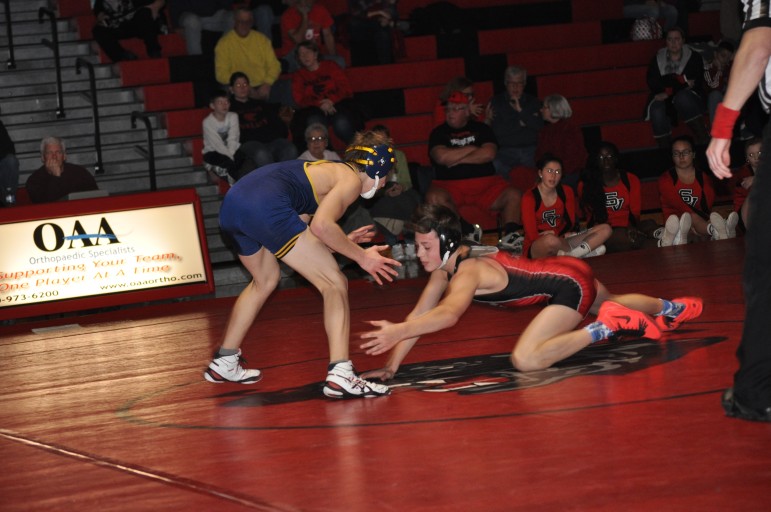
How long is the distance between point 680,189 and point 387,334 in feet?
20.6

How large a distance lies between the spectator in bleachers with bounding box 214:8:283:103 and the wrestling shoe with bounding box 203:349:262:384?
18.9ft

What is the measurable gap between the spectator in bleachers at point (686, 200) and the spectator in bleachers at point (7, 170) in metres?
5.39

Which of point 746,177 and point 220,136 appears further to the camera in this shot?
point 220,136

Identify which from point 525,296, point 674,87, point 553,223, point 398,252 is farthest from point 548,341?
point 674,87

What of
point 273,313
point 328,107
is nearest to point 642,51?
point 328,107

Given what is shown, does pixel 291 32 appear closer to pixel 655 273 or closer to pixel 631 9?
pixel 631 9

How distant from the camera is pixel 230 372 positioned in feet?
16.2

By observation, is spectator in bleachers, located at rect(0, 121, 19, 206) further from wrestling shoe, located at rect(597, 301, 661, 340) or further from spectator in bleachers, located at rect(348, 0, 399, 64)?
wrestling shoe, located at rect(597, 301, 661, 340)

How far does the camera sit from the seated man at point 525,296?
173 inches

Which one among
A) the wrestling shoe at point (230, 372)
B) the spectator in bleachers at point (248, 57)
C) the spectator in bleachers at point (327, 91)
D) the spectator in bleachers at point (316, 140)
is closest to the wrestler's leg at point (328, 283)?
the wrestling shoe at point (230, 372)

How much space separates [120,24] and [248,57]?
1397mm

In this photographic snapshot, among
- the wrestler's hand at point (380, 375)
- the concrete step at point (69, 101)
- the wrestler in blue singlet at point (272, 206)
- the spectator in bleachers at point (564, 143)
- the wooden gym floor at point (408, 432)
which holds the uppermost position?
the concrete step at point (69, 101)

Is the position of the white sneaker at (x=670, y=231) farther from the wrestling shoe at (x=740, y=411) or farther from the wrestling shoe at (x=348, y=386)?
the wrestling shoe at (x=740, y=411)

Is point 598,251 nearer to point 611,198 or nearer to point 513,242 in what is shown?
point 611,198
